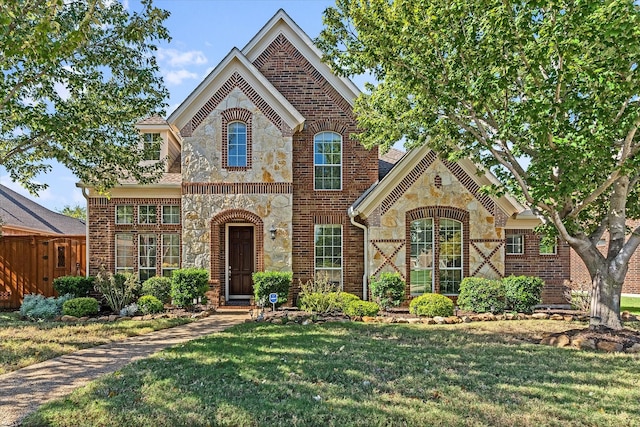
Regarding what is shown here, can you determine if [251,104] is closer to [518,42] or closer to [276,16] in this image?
[276,16]

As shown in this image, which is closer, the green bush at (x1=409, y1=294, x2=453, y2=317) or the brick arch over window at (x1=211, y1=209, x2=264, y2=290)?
the green bush at (x1=409, y1=294, x2=453, y2=317)

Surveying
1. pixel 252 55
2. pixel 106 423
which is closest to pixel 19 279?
pixel 252 55

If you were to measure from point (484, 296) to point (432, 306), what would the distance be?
164 cm

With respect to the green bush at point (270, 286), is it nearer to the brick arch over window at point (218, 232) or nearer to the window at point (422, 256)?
the brick arch over window at point (218, 232)

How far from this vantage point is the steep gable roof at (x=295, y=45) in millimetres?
13859

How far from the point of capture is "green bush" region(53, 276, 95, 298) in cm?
1266

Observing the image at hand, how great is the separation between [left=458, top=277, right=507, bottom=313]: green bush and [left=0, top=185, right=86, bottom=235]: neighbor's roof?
20877 millimetres

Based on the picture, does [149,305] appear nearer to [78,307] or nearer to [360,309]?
[78,307]

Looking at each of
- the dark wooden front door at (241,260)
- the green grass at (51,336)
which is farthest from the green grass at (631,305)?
the green grass at (51,336)

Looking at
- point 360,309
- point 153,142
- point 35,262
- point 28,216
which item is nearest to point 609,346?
point 360,309

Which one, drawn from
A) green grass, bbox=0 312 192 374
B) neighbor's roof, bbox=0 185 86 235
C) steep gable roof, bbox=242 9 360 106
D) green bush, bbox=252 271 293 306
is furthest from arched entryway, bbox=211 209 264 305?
neighbor's roof, bbox=0 185 86 235

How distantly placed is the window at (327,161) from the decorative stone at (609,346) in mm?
8112

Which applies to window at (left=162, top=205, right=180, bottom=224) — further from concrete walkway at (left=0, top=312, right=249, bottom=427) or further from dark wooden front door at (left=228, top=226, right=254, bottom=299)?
concrete walkway at (left=0, top=312, right=249, bottom=427)

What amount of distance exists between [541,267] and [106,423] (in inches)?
528
